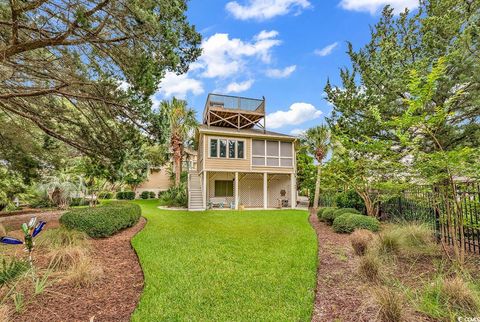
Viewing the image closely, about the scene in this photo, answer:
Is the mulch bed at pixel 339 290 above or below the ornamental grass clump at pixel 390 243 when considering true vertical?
below

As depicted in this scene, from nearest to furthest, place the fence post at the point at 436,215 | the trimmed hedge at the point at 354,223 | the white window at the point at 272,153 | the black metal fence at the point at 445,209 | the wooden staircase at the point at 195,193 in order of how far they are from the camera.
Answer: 1. the black metal fence at the point at 445,209
2. the fence post at the point at 436,215
3. the trimmed hedge at the point at 354,223
4. the wooden staircase at the point at 195,193
5. the white window at the point at 272,153

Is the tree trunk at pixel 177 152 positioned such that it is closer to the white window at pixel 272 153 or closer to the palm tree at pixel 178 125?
the palm tree at pixel 178 125

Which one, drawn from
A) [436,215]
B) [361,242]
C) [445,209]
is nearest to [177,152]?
[361,242]

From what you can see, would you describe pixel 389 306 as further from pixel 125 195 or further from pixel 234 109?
pixel 125 195

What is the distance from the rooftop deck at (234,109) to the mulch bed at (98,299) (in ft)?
47.4

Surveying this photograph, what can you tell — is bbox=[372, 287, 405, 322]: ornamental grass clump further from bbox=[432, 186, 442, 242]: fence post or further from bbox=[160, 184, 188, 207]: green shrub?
bbox=[160, 184, 188, 207]: green shrub

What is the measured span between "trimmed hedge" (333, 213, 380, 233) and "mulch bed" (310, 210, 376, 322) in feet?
5.68

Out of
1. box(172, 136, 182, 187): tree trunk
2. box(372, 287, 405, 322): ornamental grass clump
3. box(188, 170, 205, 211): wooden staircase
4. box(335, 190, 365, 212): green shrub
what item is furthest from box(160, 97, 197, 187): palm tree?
box(372, 287, 405, 322): ornamental grass clump

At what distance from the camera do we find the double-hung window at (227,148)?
16.5m

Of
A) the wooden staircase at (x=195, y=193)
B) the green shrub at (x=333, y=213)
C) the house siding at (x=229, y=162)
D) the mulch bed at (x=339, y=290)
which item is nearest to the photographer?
the mulch bed at (x=339, y=290)

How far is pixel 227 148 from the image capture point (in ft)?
54.9

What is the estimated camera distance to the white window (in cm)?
1745

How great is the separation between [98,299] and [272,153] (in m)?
15.2

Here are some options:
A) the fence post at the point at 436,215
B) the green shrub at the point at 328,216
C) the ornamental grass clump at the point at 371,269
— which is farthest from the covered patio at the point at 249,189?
the ornamental grass clump at the point at 371,269
